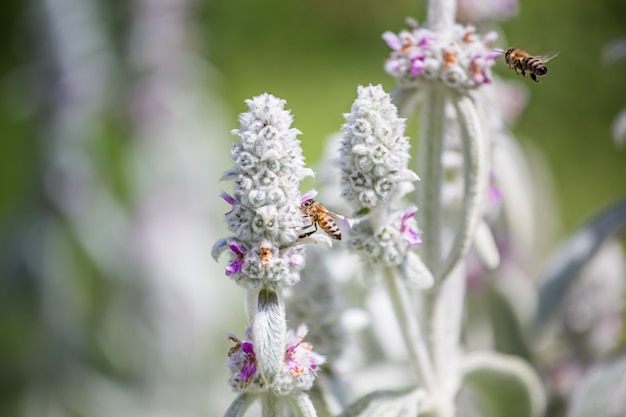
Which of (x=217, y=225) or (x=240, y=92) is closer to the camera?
(x=217, y=225)

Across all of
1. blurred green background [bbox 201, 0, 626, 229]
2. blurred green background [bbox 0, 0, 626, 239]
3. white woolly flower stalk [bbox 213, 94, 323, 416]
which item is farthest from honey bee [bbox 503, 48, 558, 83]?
blurred green background [bbox 201, 0, 626, 229]

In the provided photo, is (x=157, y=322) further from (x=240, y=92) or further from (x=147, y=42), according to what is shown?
(x=240, y=92)

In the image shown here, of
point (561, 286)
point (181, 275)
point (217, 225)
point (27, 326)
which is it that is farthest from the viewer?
point (217, 225)

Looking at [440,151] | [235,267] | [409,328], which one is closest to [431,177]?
[440,151]

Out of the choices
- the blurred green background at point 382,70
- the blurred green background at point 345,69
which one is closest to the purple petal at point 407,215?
the blurred green background at point 345,69

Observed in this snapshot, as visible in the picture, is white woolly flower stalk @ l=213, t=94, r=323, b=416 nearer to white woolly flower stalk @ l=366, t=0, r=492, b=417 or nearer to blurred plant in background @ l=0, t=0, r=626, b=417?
blurred plant in background @ l=0, t=0, r=626, b=417

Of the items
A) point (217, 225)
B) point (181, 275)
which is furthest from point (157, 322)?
point (217, 225)

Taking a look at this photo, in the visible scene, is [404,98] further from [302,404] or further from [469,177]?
[302,404]

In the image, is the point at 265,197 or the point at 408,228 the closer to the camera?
the point at 265,197

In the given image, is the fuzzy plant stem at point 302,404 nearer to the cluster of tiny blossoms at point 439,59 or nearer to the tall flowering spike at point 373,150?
the tall flowering spike at point 373,150
